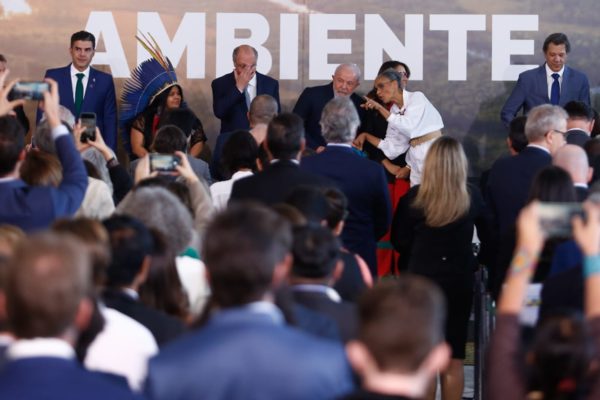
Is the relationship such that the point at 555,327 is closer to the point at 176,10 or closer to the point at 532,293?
the point at 532,293

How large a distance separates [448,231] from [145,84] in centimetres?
473

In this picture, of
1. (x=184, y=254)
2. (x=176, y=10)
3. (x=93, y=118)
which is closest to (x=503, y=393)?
(x=184, y=254)

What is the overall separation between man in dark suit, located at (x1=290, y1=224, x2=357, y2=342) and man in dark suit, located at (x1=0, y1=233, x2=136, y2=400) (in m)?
1.16

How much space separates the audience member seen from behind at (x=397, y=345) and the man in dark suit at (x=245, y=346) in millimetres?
233

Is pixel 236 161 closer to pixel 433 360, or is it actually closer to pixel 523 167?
pixel 523 167

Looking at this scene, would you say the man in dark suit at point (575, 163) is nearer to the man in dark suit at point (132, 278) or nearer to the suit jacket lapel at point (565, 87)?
the man in dark suit at point (132, 278)

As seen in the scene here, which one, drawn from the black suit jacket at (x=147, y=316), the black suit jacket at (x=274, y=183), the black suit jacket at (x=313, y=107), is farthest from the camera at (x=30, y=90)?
the black suit jacket at (x=313, y=107)

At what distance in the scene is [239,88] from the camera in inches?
390

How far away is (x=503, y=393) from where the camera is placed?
2.99 m

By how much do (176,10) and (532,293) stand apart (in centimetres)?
714

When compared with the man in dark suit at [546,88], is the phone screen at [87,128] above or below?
below

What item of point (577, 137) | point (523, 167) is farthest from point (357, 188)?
point (577, 137)

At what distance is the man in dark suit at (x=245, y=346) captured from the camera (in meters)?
2.76

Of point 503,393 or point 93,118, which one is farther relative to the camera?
point 93,118
